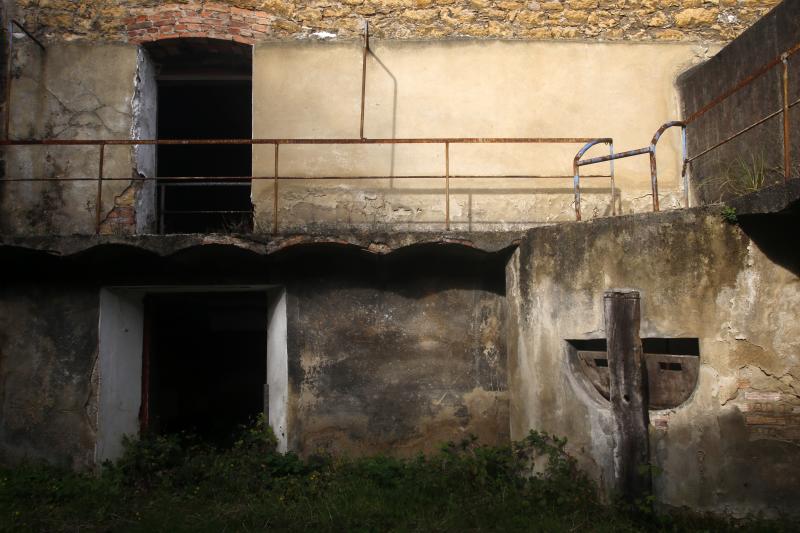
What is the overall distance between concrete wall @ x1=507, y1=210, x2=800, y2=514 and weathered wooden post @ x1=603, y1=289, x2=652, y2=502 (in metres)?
0.18

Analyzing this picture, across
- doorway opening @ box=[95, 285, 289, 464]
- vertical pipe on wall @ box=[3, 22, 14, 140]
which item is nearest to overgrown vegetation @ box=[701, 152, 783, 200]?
doorway opening @ box=[95, 285, 289, 464]

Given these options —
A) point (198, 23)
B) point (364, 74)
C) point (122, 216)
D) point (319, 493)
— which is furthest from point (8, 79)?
point (319, 493)

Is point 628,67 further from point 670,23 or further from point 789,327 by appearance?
point 789,327

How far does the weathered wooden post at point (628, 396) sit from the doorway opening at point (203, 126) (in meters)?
4.07

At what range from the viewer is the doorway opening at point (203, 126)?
8.13m

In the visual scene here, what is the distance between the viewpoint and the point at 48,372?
6.72 metres

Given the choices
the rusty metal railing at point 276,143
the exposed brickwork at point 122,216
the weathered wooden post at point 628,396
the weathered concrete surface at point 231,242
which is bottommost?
the weathered wooden post at point 628,396

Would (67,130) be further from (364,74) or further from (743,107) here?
(743,107)

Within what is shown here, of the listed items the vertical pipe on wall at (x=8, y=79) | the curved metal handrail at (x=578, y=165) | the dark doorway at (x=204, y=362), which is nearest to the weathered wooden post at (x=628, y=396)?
the curved metal handrail at (x=578, y=165)

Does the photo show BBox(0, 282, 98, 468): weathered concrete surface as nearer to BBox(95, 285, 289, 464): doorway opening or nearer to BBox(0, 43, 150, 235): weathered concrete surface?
BBox(95, 285, 289, 464): doorway opening

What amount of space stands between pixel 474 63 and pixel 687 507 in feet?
18.1

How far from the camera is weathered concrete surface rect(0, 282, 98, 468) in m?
6.63

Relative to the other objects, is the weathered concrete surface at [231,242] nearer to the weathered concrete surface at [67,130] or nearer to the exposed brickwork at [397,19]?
the weathered concrete surface at [67,130]

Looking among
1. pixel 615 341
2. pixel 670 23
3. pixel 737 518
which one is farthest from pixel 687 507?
pixel 670 23
